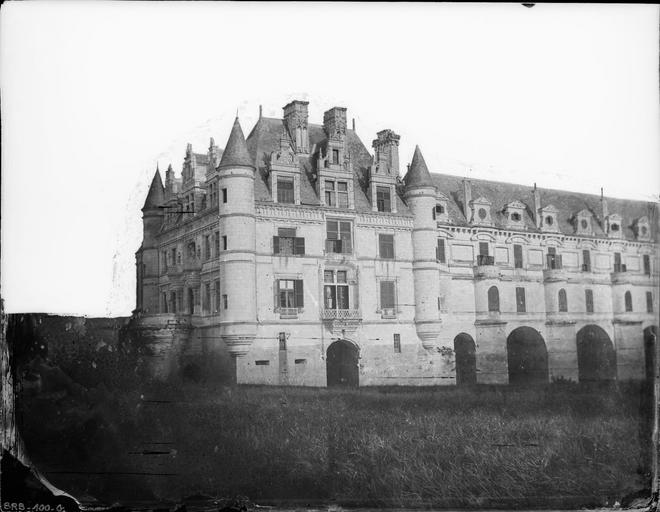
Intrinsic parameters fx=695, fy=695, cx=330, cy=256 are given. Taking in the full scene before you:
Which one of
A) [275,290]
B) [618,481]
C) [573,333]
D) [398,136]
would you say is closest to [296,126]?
[398,136]

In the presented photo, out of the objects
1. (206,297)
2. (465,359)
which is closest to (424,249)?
(465,359)

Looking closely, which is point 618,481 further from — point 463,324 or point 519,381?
point 463,324

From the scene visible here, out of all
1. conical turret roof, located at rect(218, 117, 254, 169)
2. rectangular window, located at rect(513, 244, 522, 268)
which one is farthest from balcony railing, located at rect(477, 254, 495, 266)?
conical turret roof, located at rect(218, 117, 254, 169)

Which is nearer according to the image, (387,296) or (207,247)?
(207,247)

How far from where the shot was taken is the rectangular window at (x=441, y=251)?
8695mm

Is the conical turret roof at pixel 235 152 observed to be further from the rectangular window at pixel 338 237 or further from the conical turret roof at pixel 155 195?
the rectangular window at pixel 338 237

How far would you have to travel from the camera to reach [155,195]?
26.1ft

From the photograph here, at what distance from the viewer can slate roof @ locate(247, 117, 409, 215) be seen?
8.12m

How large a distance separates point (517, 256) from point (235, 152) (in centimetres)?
389

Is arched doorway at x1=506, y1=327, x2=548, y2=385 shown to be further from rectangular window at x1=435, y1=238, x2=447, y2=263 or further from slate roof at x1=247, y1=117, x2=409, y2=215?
slate roof at x1=247, y1=117, x2=409, y2=215

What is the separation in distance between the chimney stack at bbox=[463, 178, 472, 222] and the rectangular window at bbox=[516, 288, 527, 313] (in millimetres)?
1131

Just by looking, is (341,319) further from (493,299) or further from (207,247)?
(493,299)

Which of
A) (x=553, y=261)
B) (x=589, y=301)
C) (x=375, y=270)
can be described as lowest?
(x=589, y=301)

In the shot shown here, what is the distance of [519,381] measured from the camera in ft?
28.7
